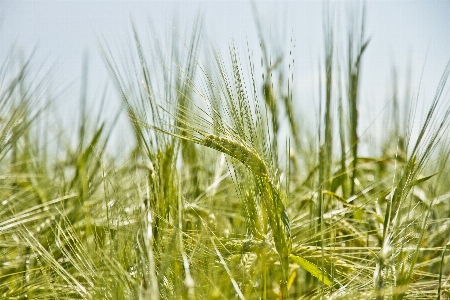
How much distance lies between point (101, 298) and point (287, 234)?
0.24m

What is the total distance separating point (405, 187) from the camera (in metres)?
0.57

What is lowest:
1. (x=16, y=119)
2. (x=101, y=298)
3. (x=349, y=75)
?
(x=101, y=298)

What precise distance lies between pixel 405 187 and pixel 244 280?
9.0 inches

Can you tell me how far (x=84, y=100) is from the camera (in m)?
1.14

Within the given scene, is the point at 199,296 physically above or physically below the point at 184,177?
below

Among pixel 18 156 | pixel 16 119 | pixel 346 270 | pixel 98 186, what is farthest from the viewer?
pixel 18 156

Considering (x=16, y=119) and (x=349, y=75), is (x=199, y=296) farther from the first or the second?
(x=349, y=75)

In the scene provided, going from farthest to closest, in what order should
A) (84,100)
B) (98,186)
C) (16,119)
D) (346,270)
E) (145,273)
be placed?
(84,100)
(98,186)
(16,119)
(346,270)
(145,273)

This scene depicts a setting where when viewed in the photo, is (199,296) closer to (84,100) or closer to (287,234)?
(287,234)

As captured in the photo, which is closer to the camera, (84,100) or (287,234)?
(287,234)

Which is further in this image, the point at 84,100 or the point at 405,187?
the point at 84,100

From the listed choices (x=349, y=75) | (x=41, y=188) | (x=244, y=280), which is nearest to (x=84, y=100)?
(x=41, y=188)

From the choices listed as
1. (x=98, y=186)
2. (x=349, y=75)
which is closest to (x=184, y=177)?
(x=98, y=186)

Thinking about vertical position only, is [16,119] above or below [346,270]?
above
